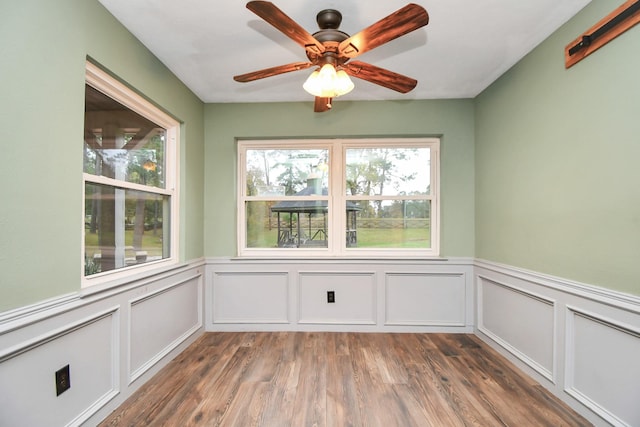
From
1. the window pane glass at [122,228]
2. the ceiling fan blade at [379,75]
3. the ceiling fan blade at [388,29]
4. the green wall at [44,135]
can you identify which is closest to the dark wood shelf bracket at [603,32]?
the ceiling fan blade at [379,75]

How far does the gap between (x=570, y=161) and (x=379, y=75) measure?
4.56 feet

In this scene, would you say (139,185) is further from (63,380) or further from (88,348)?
(63,380)

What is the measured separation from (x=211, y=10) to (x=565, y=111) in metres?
2.41

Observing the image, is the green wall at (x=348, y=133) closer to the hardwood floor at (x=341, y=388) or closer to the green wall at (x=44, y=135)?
the hardwood floor at (x=341, y=388)

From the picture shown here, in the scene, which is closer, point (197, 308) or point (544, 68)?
point (544, 68)

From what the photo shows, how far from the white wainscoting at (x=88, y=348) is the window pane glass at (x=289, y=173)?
48.8 inches

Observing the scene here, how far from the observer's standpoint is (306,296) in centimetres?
305

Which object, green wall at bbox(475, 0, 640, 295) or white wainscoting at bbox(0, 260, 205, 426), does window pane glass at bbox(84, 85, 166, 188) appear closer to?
white wainscoting at bbox(0, 260, 205, 426)

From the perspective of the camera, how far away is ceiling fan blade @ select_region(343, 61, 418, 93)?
5.66 ft

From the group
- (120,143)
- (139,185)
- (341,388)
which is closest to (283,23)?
(120,143)

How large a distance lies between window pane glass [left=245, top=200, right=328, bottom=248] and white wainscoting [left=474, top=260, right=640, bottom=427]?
184cm

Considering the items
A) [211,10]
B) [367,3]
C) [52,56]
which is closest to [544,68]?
[367,3]

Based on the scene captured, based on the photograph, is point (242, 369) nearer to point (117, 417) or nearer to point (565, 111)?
point (117, 417)

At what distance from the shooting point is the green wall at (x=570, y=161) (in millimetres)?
1499
